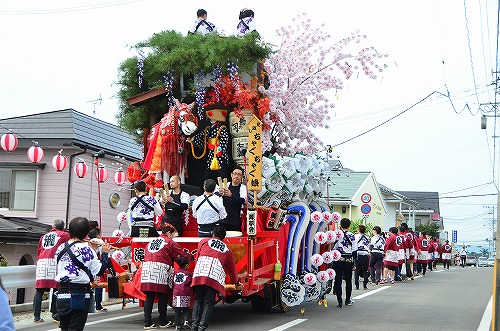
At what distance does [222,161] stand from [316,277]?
305 cm

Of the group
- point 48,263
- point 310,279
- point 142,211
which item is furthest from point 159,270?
point 310,279

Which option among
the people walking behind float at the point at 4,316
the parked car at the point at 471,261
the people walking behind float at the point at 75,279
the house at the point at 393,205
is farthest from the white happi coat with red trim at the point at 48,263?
the parked car at the point at 471,261

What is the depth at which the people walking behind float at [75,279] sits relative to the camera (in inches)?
305

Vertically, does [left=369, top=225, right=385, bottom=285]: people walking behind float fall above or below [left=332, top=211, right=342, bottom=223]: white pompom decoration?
below

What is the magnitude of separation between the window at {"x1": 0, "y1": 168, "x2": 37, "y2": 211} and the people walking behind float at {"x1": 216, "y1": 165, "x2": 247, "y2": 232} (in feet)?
47.5

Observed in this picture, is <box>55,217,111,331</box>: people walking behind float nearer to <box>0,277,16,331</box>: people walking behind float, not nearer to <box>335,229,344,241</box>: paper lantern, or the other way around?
<box>0,277,16,331</box>: people walking behind float

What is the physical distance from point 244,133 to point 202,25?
8.24 feet

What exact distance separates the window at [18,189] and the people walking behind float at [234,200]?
14.5m

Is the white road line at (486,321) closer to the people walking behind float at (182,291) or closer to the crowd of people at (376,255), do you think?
the crowd of people at (376,255)

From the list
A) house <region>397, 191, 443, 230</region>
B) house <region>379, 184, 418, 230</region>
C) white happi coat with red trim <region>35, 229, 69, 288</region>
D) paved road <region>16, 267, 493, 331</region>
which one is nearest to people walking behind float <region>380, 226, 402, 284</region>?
paved road <region>16, 267, 493, 331</region>

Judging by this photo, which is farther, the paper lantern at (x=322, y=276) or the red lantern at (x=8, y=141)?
the red lantern at (x=8, y=141)

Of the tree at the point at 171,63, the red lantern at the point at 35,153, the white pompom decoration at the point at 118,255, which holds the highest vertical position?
the tree at the point at 171,63

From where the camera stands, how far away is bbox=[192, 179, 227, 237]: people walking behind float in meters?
11.7

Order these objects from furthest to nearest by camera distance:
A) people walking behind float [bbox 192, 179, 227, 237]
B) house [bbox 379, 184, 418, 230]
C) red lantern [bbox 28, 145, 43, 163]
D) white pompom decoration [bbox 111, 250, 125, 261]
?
house [bbox 379, 184, 418, 230] < red lantern [bbox 28, 145, 43, 163] < white pompom decoration [bbox 111, 250, 125, 261] < people walking behind float [bbox 192, 179, 227, 237]
